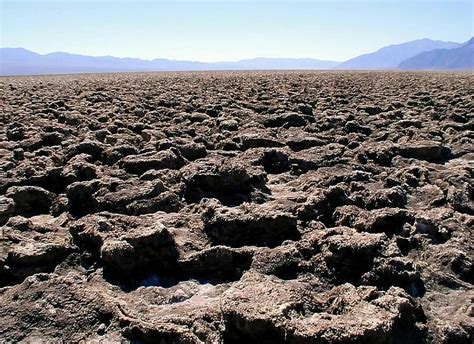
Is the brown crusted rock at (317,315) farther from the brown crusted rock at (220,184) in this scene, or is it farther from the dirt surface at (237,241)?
the brown crusted rock at (220,184)

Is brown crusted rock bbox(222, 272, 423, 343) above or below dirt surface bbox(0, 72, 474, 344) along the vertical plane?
above

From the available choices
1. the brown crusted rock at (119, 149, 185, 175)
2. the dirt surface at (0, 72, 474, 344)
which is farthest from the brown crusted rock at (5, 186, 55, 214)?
the brown crusted rock at (119, 149, 185, 175)

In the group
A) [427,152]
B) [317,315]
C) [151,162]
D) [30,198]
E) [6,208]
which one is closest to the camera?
[317,315]

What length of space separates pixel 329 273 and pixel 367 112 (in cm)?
727

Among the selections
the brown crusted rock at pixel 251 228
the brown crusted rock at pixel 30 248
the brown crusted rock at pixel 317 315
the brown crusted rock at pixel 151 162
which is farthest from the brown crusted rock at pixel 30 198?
the brown crusted rock at pixel 317 315

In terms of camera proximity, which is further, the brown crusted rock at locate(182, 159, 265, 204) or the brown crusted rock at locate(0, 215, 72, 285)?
the brown crusted rock at locate(182, 159, 265, 204)

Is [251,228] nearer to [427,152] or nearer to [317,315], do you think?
[317,315]

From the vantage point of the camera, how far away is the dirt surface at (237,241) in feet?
8.07

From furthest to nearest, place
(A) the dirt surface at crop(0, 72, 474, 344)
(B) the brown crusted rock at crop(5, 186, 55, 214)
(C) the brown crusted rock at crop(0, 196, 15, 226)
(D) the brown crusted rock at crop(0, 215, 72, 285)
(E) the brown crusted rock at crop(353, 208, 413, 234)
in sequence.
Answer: (B) the brown crusted rock at crop(5, 186, 55, 214) < (C) the brown crusted rock at crop(0, 196, 15, 226) < (E) the brown crusted rock at crop(353, 208, 413, 234) < (D) the brown crusted rock at crop(0, 215, 72, 285) < (A) the dirt surface at crop(0, 72, 474, 344)

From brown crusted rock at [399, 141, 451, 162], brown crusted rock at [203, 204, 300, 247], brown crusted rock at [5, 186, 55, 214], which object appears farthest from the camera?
brown crusted rock at [399, 141, 451, 162]

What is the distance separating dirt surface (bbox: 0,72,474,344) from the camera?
2461 mm

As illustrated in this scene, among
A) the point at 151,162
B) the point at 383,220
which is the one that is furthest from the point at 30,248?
the point at 383,220

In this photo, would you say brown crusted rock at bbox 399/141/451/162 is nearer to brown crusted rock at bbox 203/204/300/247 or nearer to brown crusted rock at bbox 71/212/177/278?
brown crusted rock at bbox 203/204/300/247

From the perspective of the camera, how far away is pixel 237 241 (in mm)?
3432
